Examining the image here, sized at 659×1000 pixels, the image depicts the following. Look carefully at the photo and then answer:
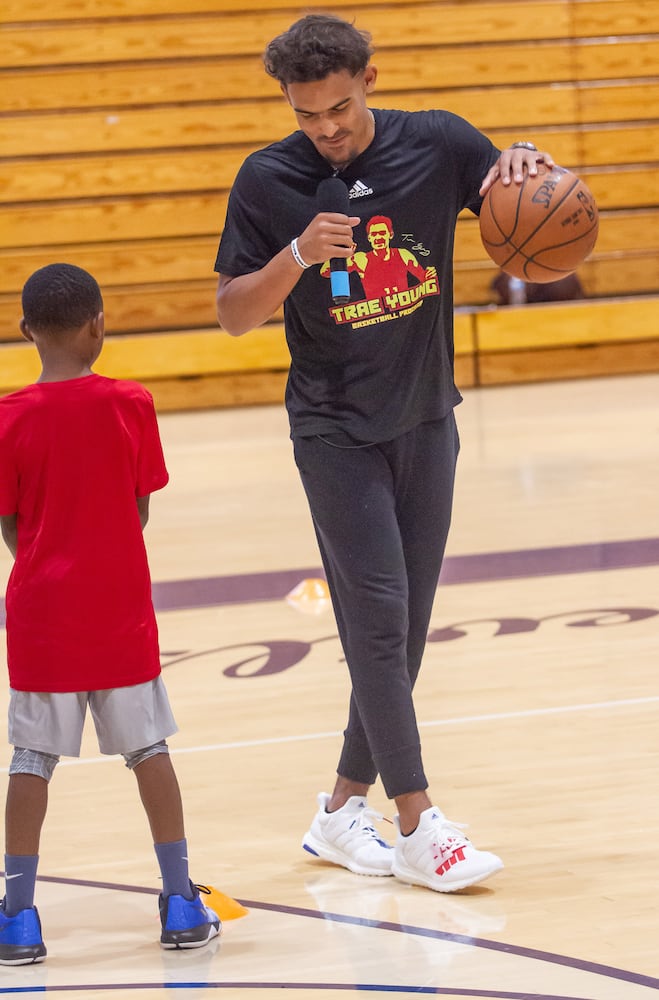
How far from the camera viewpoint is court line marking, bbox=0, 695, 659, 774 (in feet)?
10.5

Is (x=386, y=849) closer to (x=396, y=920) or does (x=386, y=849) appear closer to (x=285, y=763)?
(x=396, y=920)

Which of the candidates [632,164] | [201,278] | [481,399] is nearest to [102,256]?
[201,278]

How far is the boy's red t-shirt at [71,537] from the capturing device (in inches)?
81.8

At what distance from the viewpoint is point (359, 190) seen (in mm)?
2354

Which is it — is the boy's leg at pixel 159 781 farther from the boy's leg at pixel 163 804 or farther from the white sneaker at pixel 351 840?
the white sneaker at pixel 351 840

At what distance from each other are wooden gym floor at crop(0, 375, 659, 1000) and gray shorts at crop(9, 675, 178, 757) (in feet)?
1.09

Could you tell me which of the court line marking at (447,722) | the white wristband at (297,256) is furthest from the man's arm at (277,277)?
the court line marking at (447,722)

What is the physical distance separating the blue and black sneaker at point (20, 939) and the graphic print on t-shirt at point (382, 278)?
3.49ft

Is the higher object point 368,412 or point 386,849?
point 368,412

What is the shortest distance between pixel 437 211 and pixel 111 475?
2.43 feet

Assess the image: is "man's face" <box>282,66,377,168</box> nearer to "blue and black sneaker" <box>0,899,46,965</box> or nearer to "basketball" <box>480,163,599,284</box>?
"basketball" <box>480,163,599,284</box>

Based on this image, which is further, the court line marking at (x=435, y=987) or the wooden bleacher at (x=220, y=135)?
the wooden bleacher at (x=220, y=135)

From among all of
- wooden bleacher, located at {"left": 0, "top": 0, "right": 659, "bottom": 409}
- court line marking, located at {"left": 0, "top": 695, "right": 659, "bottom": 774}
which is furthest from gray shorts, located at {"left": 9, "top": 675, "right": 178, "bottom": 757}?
wooden bleacher, located at {"left": 0, "top": 0, "right": 659, "bottom": 409}

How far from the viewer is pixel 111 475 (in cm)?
211
